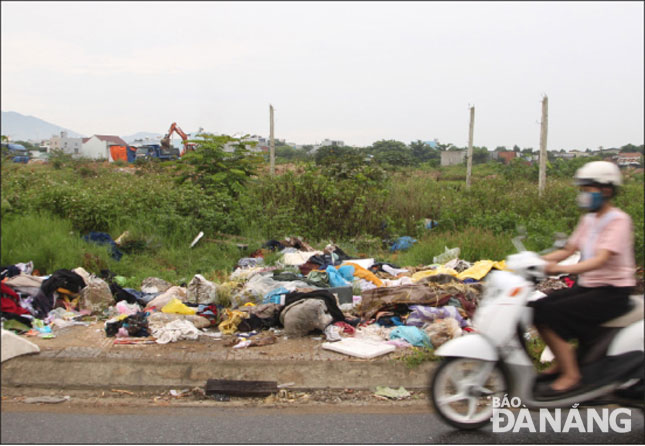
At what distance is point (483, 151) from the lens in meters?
28.5

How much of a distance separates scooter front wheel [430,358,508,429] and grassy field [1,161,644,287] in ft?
15.7

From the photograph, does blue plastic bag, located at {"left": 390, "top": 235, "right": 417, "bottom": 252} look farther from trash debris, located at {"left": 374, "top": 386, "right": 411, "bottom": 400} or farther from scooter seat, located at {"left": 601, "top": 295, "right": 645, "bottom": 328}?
scooter seat, located at {"left": 601, "top": 295, "right": 645, "bottom": 328}

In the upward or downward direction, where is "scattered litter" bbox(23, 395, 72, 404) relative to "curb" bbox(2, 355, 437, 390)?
downward

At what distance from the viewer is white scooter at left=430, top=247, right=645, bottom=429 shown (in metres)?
3.50

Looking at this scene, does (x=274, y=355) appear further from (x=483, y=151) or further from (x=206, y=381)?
(x=483, y=151)

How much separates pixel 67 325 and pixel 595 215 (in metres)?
5.27

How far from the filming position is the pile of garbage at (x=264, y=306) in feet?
18.1

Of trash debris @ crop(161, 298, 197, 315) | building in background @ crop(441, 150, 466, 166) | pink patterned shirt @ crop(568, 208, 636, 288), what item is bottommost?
trash debris @ crop(161, 298, 197, 315)

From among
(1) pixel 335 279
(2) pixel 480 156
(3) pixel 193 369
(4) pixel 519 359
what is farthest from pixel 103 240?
(2) pixel 480 156

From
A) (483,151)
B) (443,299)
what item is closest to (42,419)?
(443,299)

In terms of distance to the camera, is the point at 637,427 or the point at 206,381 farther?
the point at 206,381

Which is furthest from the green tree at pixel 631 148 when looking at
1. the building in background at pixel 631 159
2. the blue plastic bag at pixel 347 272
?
the blue plastic bag at pixel 347 272

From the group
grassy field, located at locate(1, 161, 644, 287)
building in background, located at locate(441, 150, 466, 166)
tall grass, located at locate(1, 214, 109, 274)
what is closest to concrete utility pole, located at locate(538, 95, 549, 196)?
grassy field, located at locate(1, 161, 644, 287)

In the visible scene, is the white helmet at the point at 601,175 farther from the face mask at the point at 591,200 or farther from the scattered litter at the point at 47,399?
the scattered litter at the point at 47,399
